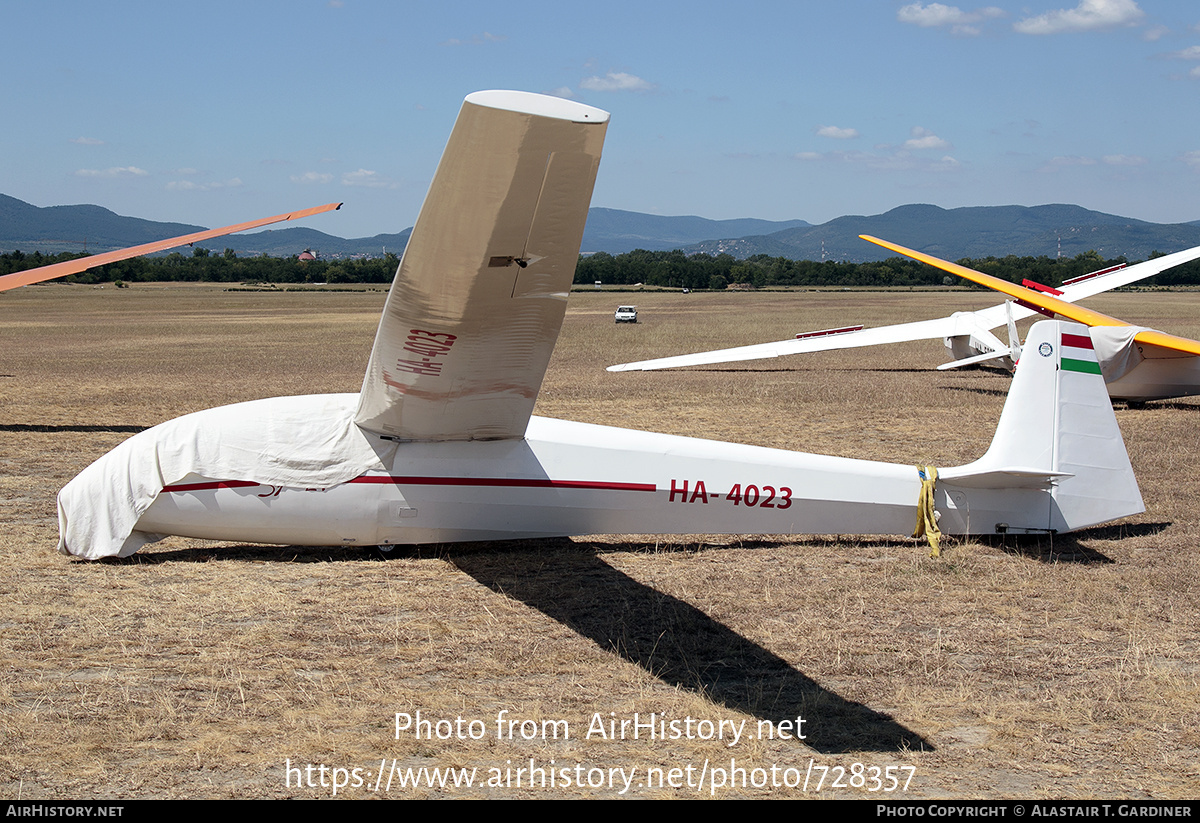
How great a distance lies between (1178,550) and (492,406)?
6.00 m

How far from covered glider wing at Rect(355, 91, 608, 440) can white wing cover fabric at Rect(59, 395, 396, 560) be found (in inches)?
33.9

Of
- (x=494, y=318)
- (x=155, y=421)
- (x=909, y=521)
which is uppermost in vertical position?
(x=494, y=318)

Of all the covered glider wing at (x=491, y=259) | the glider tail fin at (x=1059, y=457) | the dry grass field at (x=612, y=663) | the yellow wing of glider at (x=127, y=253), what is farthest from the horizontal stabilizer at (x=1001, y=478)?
the yellow wing of glider at (x=127, y=253)

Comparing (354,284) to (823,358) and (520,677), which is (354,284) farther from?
(520,677)

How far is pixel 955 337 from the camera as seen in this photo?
22688 mm

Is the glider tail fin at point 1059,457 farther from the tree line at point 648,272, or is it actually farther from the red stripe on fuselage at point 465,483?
the tree line at point 648,272

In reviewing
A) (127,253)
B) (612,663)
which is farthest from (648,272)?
(612,663)

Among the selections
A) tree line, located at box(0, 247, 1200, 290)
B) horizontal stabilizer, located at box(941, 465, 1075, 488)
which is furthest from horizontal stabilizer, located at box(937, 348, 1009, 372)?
tree line, located at box(0, 247, 1200, 290)

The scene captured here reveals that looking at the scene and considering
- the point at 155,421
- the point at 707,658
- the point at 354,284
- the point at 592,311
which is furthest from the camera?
the point at 354,284

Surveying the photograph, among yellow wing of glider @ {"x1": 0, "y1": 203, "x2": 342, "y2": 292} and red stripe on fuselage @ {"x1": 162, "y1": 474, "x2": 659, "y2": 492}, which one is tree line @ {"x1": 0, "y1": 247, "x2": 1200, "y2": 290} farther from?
red stripe on fuselage @ {"x1": 162, "y1": 474, "x2": 659, "y2": 492}

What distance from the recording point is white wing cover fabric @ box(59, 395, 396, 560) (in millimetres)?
7660

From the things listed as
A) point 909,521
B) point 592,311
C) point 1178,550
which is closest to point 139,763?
point 909,521

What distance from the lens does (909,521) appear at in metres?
8.14

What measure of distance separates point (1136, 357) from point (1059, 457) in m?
10.5
